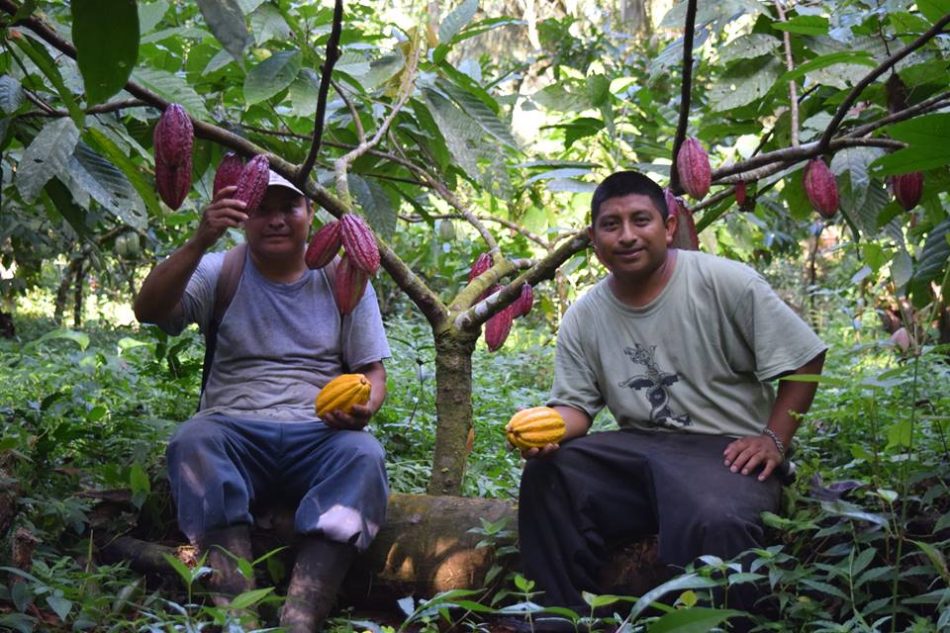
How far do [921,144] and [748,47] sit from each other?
3.52 feet

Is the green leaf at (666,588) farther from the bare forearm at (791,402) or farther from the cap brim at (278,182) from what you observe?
the cap brim at (278,182)

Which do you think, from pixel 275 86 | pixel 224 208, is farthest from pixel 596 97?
pixel 224 208

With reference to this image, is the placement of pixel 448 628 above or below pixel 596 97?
below

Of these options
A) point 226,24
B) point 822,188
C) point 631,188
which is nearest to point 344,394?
point 631,188

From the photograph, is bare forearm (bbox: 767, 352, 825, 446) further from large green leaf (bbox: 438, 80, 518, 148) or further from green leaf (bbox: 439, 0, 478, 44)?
green leaf (bbox: 439, 0, 478, 44)

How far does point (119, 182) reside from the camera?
206 cm

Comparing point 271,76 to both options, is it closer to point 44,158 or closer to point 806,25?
point 44,158

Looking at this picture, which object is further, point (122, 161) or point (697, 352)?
point (697, 352)

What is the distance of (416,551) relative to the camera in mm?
2572

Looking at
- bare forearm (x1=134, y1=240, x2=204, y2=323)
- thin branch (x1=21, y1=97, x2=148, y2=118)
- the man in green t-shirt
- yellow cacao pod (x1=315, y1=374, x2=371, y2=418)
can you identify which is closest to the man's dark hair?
the man in green t-shirt

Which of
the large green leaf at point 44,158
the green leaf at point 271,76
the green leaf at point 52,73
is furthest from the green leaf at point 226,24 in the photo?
the green leaf at point 271,76

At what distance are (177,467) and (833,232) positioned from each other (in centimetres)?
872

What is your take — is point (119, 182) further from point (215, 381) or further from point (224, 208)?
point (215, 381)

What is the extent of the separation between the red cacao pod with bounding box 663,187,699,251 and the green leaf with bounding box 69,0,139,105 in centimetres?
163
